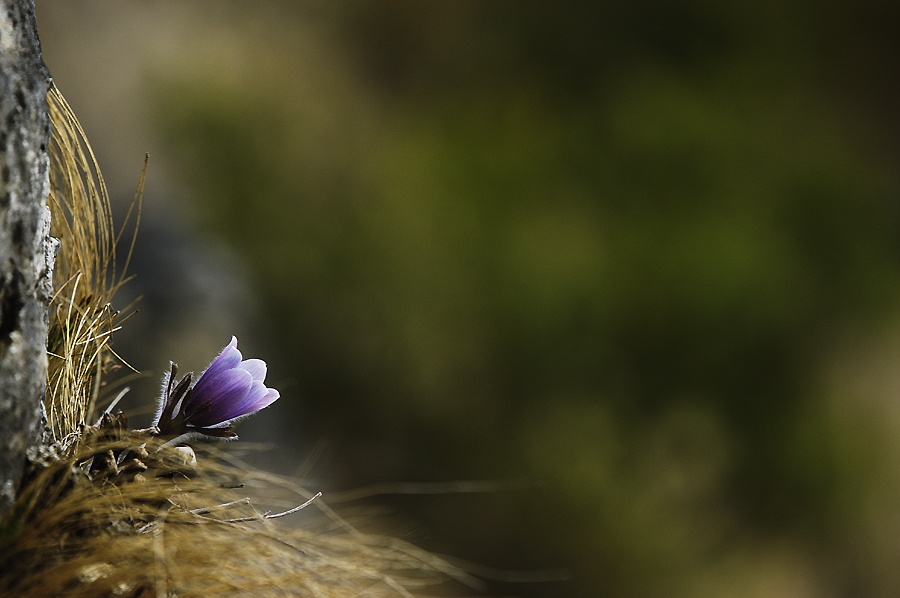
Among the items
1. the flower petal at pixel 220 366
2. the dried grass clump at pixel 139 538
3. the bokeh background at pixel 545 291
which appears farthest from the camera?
the bokeh background at pixel 545 291

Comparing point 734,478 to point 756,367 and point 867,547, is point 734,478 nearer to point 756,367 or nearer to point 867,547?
point 756,367

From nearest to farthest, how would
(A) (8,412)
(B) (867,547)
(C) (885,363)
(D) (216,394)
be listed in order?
(A) (8,412) < (D) (216,394) < (B) (867,547) < (C) (885,363)

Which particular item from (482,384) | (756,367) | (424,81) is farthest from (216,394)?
(424,81)

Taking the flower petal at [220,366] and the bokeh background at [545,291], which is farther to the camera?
the bokeh background at [545,291]

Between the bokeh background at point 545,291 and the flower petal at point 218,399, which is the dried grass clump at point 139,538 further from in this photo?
the bokeh background at point 545,291

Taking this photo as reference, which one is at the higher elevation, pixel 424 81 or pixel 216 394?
pixel 424 81

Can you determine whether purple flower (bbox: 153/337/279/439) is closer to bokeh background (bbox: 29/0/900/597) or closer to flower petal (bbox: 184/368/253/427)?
flower petal (bbox: 184/368/253/427)

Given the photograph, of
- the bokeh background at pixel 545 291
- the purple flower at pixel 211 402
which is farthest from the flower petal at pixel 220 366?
the bokeh background at pixel 545 291
